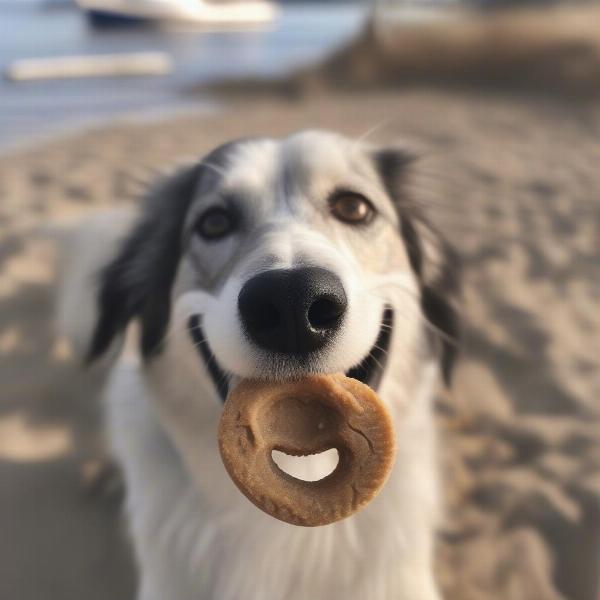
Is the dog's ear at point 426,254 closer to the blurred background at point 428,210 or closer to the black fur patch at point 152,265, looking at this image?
the blurred background at point 428,210

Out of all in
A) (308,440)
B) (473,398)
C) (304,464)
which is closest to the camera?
(308,440)

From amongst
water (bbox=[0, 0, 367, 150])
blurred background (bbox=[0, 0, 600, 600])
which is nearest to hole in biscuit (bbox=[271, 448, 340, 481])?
blurred background (bbox=[0, 0, 600, 600])

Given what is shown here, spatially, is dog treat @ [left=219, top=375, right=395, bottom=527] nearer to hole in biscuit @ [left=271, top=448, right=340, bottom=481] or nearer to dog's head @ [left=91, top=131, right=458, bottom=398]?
dog's head @ [left=91, top=131, right=458, bottom=398]

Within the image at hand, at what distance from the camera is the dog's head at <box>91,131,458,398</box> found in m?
1.10

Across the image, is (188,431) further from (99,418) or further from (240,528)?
(99,418)

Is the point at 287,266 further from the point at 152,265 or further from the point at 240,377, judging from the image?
the point at 152,265

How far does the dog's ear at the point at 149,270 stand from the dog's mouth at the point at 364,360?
175 millimetres

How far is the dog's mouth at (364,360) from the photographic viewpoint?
1.32 m

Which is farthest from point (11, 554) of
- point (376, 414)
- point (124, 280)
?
point (376, 414)

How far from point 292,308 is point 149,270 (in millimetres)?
742

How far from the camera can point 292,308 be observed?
41.2 inches

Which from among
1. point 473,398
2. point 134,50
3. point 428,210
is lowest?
point 473,398

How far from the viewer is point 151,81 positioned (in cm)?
802

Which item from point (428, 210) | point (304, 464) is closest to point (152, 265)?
point (304, 464)
